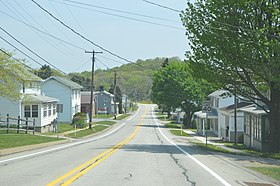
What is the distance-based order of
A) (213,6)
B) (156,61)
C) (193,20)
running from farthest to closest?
(156,61)
(193,20)
(213,6)

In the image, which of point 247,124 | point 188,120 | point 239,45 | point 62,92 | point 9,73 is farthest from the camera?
point 188,120

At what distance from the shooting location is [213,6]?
25.6 m

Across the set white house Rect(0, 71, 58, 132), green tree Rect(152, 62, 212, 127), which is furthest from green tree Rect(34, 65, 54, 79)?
green tree Rect(152, 62, 212, 127)

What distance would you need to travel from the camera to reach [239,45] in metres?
24.7

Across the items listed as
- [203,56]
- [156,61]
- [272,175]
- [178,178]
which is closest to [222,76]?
[203,56]

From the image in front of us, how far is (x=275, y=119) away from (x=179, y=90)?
1933 inches

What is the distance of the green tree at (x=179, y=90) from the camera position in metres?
74.6

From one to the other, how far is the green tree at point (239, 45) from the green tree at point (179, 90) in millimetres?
45480

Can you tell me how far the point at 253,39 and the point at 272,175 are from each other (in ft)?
34.9

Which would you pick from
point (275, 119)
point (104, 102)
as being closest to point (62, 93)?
point (275, 119)

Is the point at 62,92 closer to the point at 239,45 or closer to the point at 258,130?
the point at 258,130

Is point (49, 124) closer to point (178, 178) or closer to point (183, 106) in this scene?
point (183, 106)

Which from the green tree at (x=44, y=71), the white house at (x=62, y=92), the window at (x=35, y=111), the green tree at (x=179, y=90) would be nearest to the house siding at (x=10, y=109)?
the window at (x=35, y=111)

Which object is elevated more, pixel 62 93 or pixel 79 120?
pixel 62 93
